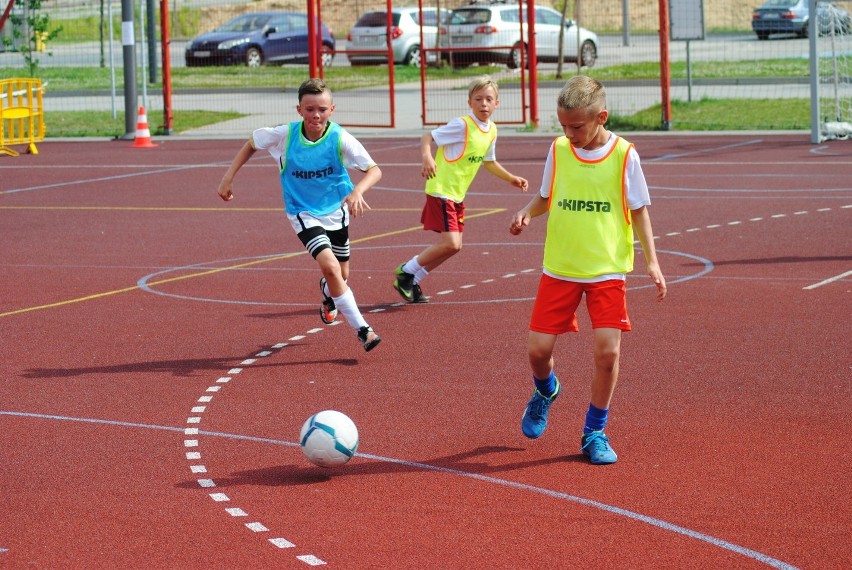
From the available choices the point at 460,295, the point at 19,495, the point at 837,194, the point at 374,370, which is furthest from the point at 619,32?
the point at 19,495

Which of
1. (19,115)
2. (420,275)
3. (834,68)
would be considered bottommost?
(420,275)

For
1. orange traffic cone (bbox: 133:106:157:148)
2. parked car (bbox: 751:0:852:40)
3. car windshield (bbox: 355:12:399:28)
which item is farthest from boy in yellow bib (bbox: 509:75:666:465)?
parked car (bbox: 751:0:852:40)

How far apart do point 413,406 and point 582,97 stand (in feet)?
A: 7.07

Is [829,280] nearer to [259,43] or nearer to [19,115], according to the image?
[19,115]

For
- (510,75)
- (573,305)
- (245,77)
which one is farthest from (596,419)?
(245,77)

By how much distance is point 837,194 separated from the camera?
1603 cm

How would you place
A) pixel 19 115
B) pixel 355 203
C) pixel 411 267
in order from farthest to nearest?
pixel 19 115, pixel 411 267, pixel 355 203

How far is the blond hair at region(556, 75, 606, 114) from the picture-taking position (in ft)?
21.1

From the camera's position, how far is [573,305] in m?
6.75

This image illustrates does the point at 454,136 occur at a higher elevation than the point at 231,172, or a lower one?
higher

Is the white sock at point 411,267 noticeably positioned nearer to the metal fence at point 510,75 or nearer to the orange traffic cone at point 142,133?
the metal fence at point 510,75

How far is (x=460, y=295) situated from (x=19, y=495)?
5.29 m

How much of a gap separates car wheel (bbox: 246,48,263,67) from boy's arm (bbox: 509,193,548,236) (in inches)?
1185

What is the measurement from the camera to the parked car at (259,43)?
36.1 m
